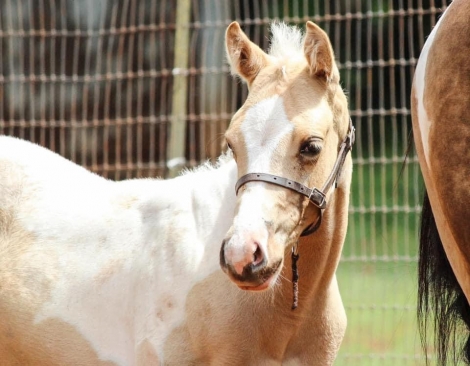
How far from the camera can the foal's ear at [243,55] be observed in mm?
3355

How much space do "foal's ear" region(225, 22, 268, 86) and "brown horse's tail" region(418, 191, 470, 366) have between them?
0.85 meters

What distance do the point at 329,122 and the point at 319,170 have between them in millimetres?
191

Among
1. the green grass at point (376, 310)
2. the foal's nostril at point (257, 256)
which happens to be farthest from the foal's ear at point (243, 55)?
the green grass at point (376, 310)

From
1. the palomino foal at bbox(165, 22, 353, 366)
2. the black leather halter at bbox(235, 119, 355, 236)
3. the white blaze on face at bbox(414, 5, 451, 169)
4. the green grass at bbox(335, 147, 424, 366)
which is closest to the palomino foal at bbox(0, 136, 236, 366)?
the palomino foal at bbox(165, 22, 353, 366)

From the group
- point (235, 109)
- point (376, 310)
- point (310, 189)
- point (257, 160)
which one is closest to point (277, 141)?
point (257, 160)

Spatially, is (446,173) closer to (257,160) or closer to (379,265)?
(257,160)

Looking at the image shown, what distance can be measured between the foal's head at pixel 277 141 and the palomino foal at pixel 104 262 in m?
0.45

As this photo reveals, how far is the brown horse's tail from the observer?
289 centimetres

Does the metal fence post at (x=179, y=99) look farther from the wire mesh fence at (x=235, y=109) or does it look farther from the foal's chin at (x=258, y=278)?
the foal's chin at (x=258, y=278)

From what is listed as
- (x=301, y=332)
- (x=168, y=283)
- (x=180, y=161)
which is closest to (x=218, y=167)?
(x=168, y=283)

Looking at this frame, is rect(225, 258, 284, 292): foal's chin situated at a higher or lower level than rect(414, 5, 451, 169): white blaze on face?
lower

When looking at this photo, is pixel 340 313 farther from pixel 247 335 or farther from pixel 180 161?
pixel 180 161

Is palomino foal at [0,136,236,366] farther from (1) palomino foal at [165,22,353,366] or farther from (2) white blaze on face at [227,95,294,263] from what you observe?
(2) white blaze on face at [227,95,294,263]

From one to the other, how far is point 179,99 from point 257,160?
9.21 feet
